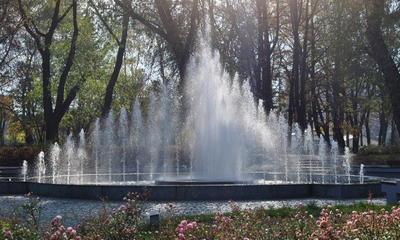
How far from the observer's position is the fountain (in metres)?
9.94

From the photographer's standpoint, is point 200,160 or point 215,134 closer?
point 200,160

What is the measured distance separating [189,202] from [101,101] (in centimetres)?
2725

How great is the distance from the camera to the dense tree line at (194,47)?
20109 millimetres

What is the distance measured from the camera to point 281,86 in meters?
35.6

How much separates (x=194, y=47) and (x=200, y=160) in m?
8.97

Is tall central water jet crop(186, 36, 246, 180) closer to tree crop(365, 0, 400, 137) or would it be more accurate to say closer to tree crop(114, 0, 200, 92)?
tree crop(114, 0, 200, 92)

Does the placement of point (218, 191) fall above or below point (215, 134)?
below

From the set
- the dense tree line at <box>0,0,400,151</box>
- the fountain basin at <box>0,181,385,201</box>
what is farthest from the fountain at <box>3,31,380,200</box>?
the dense tree line at <box>0,0,400,151</box>

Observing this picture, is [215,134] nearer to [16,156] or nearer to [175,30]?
[175,30]

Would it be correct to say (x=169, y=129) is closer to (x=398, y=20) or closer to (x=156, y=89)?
(x=156, y=89)

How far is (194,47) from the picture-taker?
69.8ft

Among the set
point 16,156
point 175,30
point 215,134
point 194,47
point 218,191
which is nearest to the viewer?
point 218,191

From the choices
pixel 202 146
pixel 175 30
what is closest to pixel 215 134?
pixel 202 146

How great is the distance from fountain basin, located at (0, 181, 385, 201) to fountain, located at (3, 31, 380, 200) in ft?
0.07
